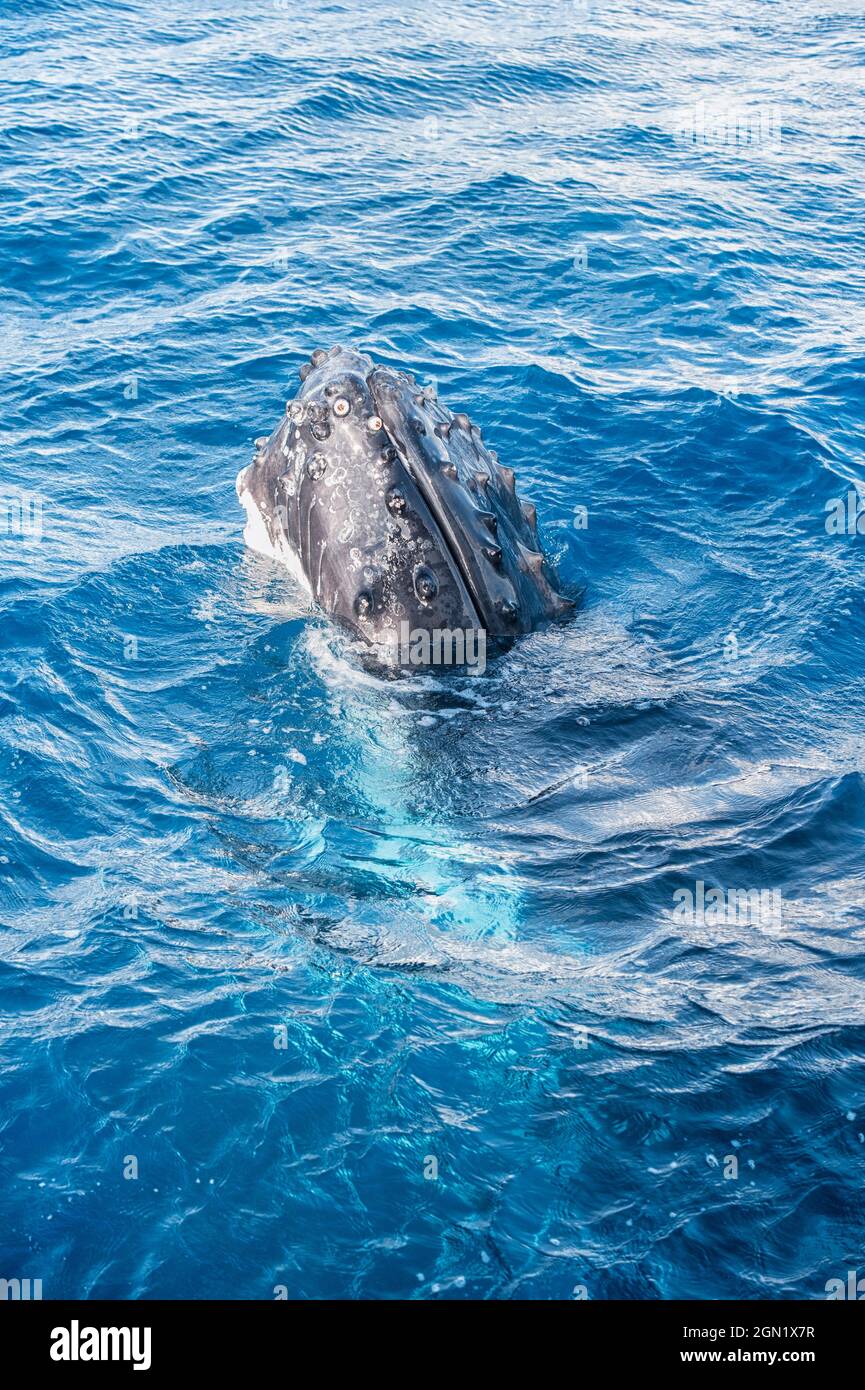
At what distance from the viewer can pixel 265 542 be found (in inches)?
458

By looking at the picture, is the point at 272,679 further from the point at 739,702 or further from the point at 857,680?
the point at 857,680

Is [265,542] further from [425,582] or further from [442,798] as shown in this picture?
[442,798]

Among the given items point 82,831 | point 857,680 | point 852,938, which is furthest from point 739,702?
point 82,831

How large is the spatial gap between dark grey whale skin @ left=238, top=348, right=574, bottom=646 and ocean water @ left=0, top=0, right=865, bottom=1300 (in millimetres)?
581

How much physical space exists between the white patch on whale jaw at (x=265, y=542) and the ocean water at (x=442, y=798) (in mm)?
407

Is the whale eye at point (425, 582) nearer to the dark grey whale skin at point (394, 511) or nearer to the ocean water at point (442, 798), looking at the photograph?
the dark grey whale skin at point (394, 511)

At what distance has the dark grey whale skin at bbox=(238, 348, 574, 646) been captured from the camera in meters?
10.1

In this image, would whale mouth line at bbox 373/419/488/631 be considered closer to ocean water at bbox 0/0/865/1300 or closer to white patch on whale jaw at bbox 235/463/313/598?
ocean water at bbox 0/0/865/1300

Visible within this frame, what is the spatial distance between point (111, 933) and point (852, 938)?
193 inches

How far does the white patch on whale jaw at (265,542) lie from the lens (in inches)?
437

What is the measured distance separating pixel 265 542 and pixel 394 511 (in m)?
1.91
